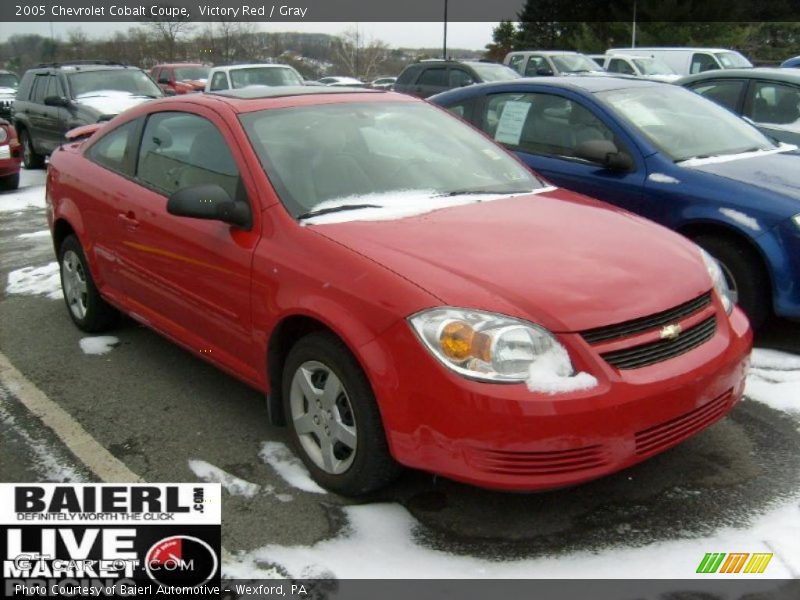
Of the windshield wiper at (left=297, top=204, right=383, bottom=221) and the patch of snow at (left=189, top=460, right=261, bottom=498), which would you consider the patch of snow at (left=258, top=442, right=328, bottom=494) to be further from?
the windshield wiper at (left=297, top=204, right=383, bottom=221)

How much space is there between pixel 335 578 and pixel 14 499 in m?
1.26

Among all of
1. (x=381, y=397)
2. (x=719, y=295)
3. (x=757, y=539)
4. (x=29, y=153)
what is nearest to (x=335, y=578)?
(x=381, y=397)

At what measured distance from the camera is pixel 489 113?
633cm

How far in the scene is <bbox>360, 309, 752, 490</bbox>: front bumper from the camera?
2662 millimetres

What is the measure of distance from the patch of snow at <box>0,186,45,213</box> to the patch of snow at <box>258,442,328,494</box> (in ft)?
25.6

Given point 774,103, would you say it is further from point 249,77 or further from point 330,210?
point 249,77

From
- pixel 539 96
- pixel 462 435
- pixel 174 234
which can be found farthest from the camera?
pixel 539 96

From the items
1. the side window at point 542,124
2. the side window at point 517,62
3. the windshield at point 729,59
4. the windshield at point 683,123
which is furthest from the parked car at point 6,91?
the windshield at point 683,123

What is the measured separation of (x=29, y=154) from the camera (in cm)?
1411

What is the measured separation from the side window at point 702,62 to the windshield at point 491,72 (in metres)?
7.46

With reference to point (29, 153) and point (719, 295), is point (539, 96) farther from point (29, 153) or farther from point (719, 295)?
point (29, 153)

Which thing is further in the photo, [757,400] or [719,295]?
[757,400]

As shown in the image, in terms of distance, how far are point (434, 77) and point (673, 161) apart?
10.8m

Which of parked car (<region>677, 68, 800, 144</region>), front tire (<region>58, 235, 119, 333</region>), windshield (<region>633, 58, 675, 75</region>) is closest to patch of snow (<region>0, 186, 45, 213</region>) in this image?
front tire (<region>58, 235, 119, 333</region>)
